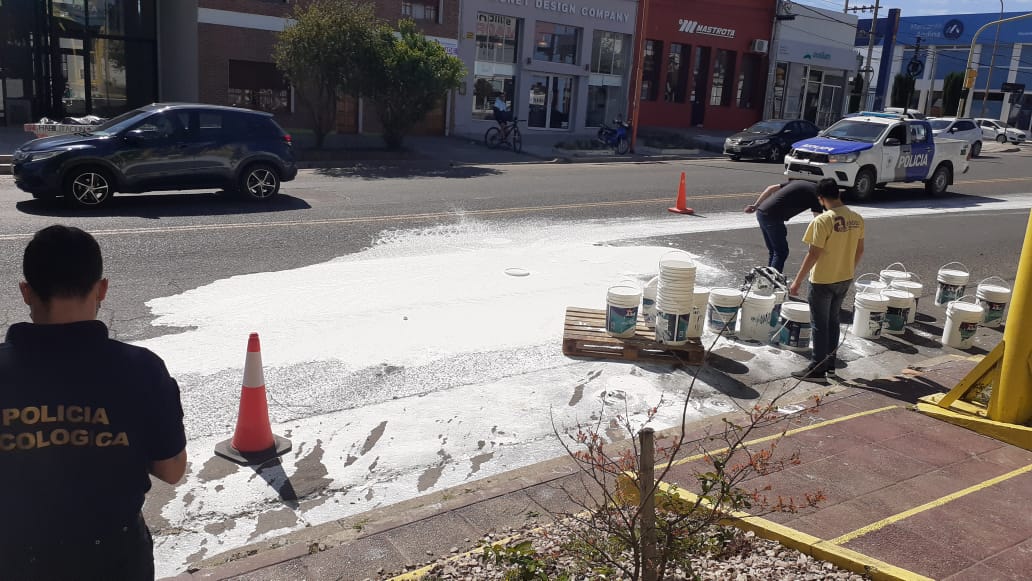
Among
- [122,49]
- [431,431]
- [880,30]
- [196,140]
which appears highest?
[880,30]

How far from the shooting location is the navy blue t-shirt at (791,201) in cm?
988

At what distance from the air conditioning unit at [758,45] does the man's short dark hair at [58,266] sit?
43911 millimetres

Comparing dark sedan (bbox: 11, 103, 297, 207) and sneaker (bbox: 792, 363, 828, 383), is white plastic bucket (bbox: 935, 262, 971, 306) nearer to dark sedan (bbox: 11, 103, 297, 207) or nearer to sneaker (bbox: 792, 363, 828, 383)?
sneaker (bbox: 792, 363, 828, 383)

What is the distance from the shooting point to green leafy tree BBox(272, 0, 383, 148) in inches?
886

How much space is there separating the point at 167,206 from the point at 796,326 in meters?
10.3

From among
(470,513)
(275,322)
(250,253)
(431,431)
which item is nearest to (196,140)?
(250,253)

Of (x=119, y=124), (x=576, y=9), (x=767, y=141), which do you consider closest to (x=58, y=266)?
(x=119, y=124)

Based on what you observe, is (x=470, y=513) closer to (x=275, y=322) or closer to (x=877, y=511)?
(x=877, y=511)

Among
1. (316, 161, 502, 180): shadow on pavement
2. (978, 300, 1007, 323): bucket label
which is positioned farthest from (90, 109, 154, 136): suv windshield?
(978, 300, 1007, 323): bucket label

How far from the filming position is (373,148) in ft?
82.1

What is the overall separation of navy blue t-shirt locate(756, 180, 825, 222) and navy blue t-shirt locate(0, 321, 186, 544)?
28.4 ft

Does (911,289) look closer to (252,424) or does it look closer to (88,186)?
(252,424)

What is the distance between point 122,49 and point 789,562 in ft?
89.2

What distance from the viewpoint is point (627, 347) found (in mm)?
7773
